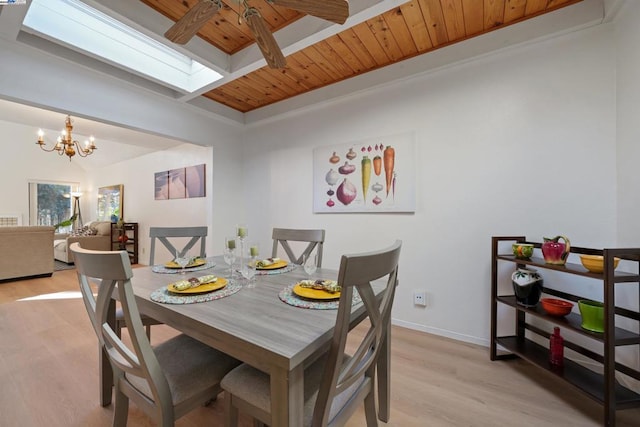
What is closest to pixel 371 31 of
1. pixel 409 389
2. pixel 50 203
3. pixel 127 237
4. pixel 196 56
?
pixel 196 56

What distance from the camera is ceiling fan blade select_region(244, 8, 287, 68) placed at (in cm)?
125

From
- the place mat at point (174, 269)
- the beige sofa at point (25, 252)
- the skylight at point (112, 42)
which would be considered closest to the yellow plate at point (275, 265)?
the place mat at point (174, 269)

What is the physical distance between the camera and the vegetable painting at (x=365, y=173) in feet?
8.14

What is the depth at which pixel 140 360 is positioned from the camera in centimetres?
82

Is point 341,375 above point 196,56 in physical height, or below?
below

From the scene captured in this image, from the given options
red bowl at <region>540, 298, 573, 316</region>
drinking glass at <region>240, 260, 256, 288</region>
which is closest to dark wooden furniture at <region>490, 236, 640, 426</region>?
red bowl at <region>540, 298, 573, 316</region>

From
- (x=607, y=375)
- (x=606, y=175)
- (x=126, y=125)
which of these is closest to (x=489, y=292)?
(x=607, y=375)

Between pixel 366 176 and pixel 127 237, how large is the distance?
5320 mm

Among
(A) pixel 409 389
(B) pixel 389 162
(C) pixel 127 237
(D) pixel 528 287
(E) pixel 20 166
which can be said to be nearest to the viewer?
(A) pixel 409 389

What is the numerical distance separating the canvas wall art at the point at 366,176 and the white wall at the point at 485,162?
0.09m

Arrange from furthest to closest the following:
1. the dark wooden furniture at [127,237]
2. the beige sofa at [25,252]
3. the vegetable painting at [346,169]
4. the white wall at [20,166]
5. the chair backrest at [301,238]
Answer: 1. the white wall at [20,166]
2. the dark wooden furniture at [127,237]
3. the beige sofa at [25,252]
4. the vegetable painting at [346,169]
5. the chair backrest at [301,238]

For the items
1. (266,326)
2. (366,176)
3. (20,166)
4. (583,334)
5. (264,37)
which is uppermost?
(20,166)

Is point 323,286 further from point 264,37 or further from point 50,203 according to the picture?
point 50,203

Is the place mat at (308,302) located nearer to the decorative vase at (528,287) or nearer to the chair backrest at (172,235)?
the chair backrest at (172,235)
